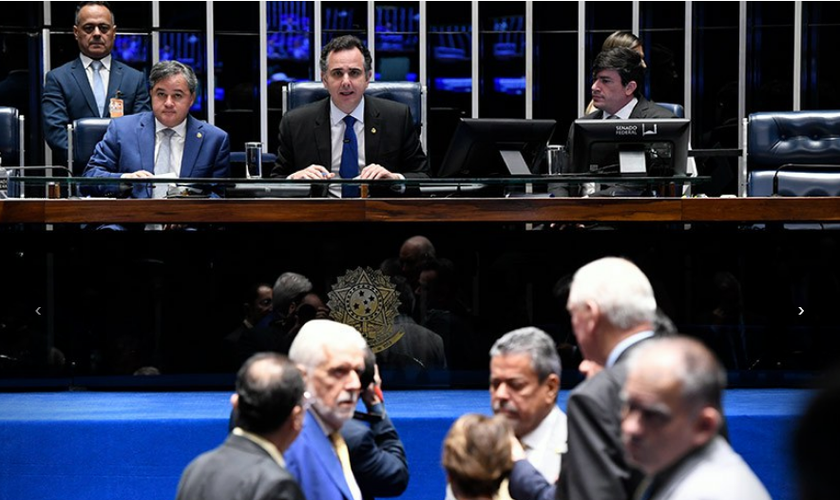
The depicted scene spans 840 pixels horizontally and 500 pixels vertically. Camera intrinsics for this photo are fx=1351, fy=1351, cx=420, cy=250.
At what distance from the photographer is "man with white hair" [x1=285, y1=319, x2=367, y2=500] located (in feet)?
10.9

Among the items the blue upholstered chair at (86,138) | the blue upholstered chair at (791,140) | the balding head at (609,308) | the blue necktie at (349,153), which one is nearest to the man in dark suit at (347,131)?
the blue necktie at (349,153)

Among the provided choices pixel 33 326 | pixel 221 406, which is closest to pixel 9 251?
pixel 33 326

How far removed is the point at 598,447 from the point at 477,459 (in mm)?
345

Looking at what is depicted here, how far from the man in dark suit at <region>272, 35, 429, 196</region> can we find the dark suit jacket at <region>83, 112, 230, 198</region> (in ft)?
0.91

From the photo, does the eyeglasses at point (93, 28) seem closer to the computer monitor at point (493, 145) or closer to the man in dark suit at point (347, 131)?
the man in dark suit at point (347, 131)

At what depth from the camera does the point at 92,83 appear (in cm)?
782

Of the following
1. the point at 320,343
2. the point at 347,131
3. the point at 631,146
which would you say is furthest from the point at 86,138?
the point at 320,343

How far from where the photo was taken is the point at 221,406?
507cm

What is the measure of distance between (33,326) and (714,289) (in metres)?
2.72

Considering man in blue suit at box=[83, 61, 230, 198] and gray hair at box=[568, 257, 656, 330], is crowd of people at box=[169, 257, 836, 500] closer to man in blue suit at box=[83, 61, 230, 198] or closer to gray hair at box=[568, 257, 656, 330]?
gray hair at box=[568, 257, 656, 330]

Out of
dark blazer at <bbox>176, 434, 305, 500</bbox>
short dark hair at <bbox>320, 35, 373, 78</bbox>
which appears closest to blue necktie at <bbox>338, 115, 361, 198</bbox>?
short dark hair at <bbox>320, 35, 373, 78</bbox>

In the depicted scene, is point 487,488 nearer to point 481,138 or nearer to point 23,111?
point 481,138

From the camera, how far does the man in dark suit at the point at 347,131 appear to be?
6141 mm

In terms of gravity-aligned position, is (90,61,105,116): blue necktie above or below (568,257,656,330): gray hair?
above
